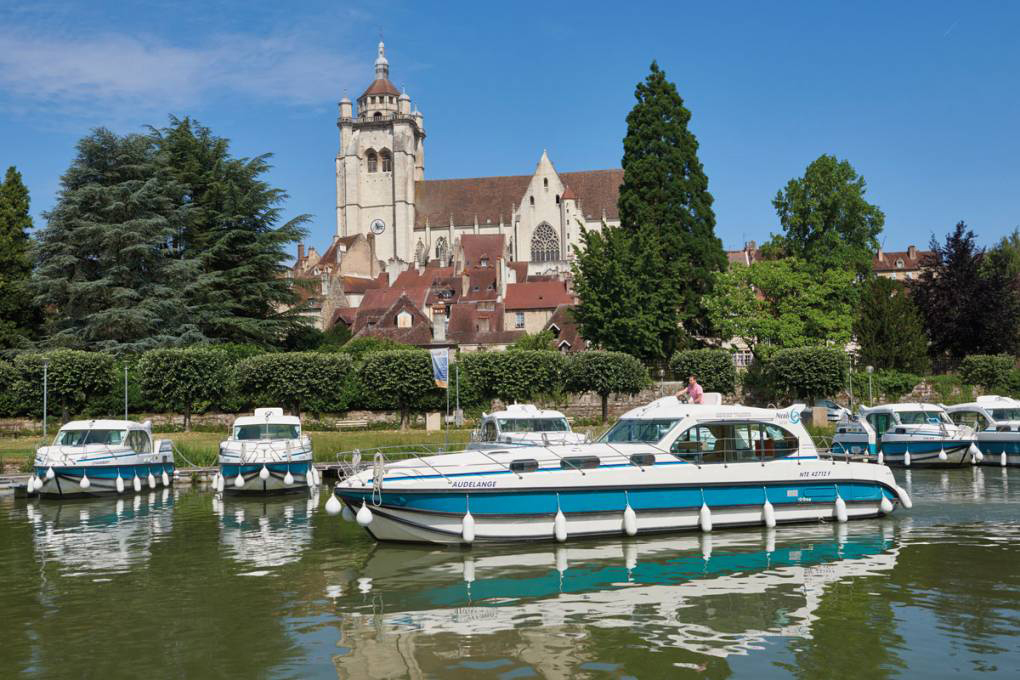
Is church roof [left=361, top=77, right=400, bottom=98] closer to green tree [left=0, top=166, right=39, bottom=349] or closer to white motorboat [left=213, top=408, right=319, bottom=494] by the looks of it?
green tree [left=0, top=166, right=39, bottom=349]

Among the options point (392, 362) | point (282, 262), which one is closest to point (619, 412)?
point (392, 362)

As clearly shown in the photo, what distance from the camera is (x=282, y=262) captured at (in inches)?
2089

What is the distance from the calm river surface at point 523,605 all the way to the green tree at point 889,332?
1403 inches

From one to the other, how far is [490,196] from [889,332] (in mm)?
87063

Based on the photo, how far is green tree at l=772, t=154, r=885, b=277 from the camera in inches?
2263

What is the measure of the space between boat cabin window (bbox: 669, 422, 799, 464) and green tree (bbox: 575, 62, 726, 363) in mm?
32751

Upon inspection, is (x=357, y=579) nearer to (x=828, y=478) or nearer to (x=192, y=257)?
(x=828, y=478)

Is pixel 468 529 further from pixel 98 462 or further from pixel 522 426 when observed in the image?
pixel 98 462

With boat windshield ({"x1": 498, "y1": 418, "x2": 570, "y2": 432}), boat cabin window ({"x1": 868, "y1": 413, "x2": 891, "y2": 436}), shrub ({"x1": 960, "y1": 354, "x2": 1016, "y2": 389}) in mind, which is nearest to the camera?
boat windshield ({"x1": 498, "y1": 418, "x2": 570, "y2": 432})

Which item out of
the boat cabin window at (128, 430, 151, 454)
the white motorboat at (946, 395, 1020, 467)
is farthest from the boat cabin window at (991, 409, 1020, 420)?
the boat cabin window at (128, 430, 151, 454)

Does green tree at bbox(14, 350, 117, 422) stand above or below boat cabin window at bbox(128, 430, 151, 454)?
above

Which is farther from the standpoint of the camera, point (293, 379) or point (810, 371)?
point (810, 371)

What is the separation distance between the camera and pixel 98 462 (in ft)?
85.8

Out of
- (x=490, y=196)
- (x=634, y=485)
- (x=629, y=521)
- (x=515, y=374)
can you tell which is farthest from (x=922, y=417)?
(x=490, y=196)
